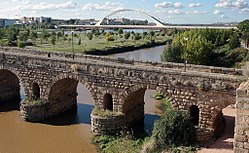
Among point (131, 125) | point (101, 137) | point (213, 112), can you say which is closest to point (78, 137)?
point (101, 137)

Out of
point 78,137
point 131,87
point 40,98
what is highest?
point 131,87

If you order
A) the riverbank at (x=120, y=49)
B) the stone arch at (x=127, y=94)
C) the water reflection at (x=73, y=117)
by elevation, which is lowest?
the water reflection at (x=73, y=117)

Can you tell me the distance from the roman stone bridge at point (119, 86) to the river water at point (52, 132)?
2.41ft

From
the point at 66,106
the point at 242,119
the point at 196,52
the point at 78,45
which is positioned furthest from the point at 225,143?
the point at 78,45

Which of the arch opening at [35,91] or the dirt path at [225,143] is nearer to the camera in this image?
the dirt path at [225,143]

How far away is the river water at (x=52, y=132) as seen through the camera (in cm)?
1747

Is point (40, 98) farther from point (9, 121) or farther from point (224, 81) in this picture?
point (224, 81)

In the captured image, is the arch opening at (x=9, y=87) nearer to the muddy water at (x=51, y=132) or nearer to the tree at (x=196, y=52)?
the muddy water at (x=51, y=132)

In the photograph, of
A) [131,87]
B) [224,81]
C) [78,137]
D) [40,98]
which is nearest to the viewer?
[224,81]

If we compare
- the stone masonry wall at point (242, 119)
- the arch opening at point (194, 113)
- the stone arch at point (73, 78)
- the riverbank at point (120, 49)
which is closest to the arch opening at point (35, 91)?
the stone arch at point (73, 78)

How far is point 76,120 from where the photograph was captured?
70.2 feet

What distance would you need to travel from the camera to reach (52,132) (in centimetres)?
1955

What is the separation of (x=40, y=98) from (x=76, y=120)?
2.69 metres

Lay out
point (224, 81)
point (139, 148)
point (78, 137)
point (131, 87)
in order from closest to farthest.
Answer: point (224, 81) < point (139, 148) < point (131, 87) < point (78, 137)
